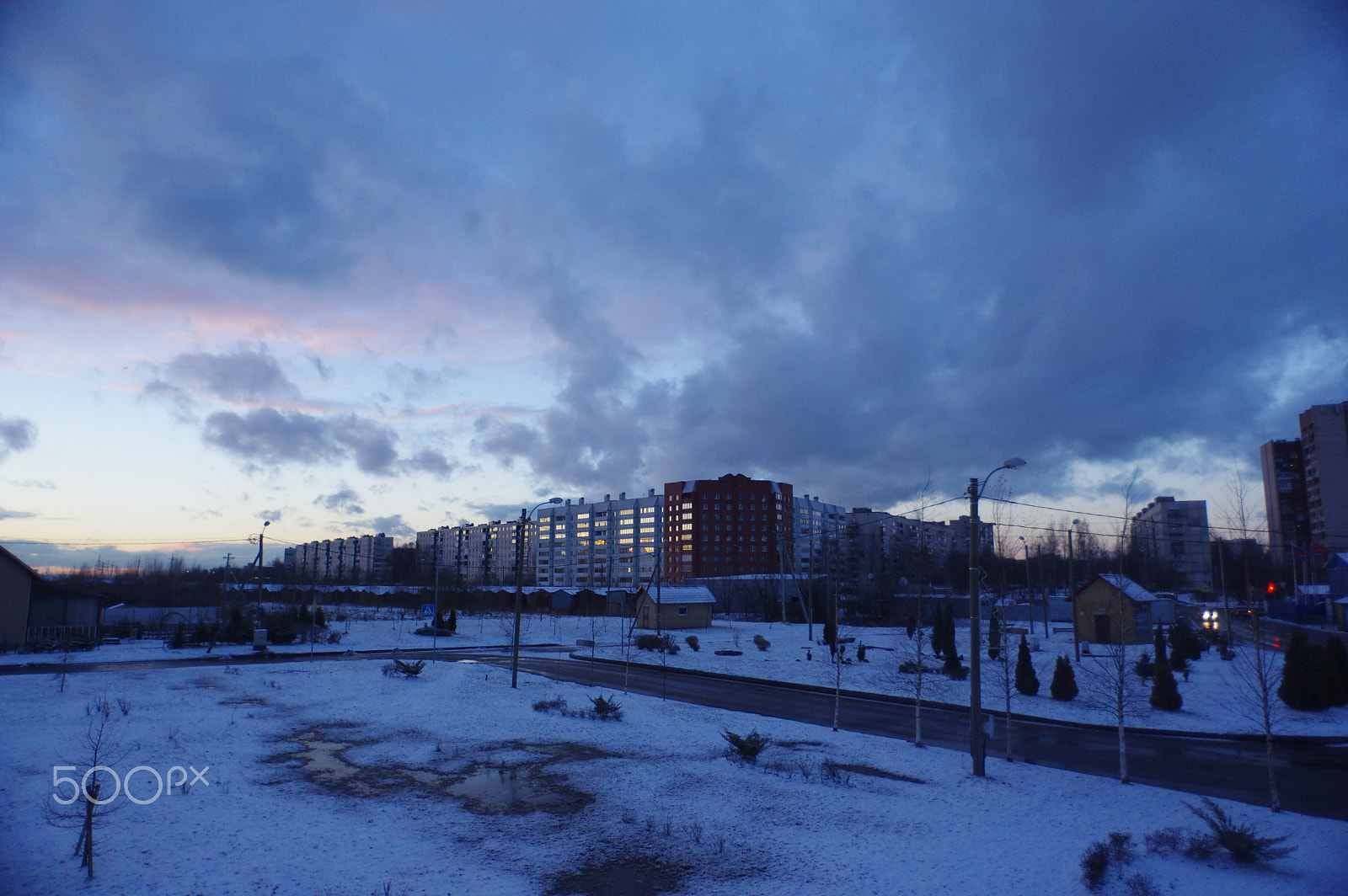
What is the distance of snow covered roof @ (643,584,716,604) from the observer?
200ft

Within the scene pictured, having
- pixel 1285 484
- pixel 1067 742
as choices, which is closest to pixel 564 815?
pixel 1067 742

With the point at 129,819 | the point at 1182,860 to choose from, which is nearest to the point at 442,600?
the point at 129,819

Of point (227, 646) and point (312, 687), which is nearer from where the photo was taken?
point (312, 687)

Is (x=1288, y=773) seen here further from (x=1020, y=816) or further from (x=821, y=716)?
(x=821, y=716)

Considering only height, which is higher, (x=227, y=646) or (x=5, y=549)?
(x=5, y=549)

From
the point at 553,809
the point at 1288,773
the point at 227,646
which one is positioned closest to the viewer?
the point at 553,809

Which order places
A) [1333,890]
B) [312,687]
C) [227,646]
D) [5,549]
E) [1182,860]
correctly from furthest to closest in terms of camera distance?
[227,646] < [5,549] < [312,687] < [1182,860] < [1333,890]

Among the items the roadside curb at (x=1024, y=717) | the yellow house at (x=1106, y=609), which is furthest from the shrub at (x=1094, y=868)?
the yellow house at (x=1106, y=609)

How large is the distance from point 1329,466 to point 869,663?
4076 inches

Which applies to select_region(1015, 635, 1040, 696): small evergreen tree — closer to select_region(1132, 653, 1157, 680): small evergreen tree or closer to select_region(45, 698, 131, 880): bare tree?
select_region(1132, 653, 1157, 680): small evergreen tree

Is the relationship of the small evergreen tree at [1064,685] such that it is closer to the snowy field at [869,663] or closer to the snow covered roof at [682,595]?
the snowy field at [869,663]

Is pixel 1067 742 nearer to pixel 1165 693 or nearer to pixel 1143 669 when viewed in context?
pixel 1165 693

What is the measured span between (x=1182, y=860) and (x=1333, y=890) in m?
1.68

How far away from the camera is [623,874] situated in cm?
1000
